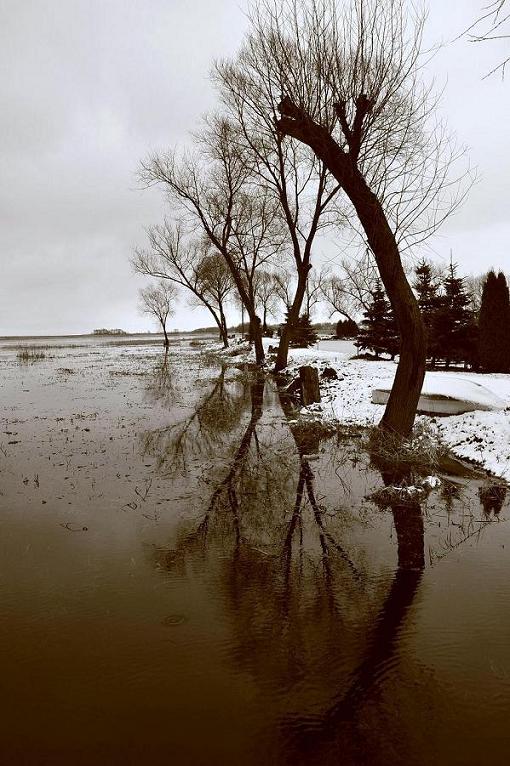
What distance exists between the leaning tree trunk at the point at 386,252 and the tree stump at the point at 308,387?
5.04 m

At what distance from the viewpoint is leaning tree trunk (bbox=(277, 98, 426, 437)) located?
862cm

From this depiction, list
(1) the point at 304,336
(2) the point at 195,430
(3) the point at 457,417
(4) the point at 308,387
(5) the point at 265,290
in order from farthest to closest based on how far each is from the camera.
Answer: (5) the point at 265,290 < (1) the point at 304,336 < (4) the point at 308,387 < (2) the point at 195,430 < (3) the point at 457,417

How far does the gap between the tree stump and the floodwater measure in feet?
19.8

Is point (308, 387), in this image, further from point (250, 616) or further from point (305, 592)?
point (250, 616)

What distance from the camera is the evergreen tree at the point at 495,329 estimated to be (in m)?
20.2

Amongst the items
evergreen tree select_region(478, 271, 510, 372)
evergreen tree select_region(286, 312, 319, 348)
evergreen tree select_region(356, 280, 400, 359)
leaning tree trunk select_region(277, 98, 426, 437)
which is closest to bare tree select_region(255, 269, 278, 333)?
evergreen tree select_region(286, 312, 319, 348)

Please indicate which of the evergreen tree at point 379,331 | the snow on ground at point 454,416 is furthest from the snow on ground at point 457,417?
the evergreen tree at point 379,331

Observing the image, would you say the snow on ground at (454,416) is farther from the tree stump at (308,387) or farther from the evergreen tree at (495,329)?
the evergreen tree at (495,329)

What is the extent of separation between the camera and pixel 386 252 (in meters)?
8.66

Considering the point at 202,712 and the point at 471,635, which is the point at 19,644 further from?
the point at 471,635

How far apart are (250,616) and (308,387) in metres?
10.7

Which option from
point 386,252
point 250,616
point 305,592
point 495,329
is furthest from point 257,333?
point 250,616

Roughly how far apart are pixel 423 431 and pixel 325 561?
Result: 5.71m

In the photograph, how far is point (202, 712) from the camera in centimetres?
299
